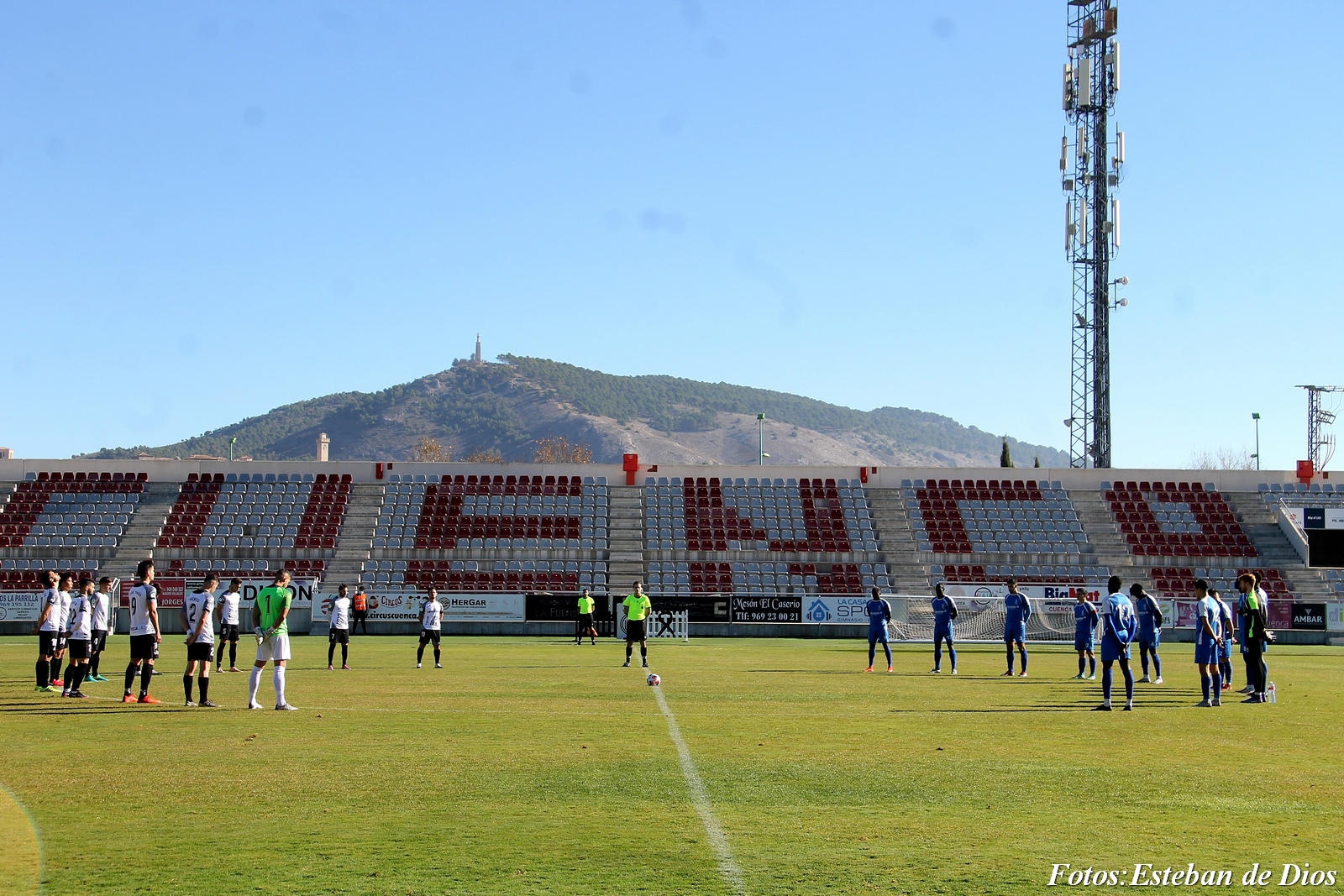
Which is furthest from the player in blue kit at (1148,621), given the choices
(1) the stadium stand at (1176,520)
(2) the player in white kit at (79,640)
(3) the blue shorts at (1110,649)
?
(1) the stadium stand at (1176,520)

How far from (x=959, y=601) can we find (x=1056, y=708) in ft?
82.7

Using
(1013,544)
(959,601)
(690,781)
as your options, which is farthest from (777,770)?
(1013,544)

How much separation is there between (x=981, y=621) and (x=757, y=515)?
17.5 meters

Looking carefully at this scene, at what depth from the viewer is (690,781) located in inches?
460

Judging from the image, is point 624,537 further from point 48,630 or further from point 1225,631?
point 1225,631

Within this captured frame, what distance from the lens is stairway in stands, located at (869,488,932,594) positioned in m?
52.8

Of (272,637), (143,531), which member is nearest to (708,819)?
(272,637)

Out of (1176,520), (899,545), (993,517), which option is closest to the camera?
(899,545)

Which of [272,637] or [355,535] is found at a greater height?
[355,535]

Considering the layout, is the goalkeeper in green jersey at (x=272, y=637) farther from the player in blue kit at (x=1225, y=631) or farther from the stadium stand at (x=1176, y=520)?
the stadium stand at (x=1176, y=520)

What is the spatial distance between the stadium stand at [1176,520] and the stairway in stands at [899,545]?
9.59 m

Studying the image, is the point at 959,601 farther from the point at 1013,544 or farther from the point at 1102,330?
the point at 1102,330

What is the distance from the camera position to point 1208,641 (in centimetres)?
1923

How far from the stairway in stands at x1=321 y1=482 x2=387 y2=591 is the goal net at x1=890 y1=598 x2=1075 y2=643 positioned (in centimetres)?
2253
